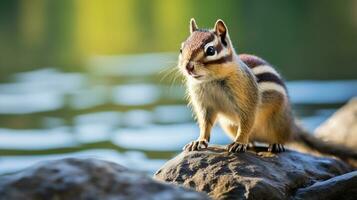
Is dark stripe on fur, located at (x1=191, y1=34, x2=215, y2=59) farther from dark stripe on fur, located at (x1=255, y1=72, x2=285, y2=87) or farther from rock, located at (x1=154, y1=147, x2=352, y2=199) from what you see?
dark stripe on fur, located at (x1=255, y1=72, x2=285, y2=87)

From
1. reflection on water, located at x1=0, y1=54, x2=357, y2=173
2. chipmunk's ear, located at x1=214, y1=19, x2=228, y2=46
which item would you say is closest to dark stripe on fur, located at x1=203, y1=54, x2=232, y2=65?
chipmunk's ear, located at x1=214, y1=19, x2=228, y2=46

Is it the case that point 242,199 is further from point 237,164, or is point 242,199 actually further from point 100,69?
point 100,69

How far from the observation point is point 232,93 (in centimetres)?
607

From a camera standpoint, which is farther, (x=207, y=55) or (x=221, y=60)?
(x=221, y=60)

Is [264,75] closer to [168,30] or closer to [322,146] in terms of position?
[322,146]

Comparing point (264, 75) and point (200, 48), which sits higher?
point (200, 48)

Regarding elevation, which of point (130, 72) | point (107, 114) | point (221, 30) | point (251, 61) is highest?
point (221, 30)

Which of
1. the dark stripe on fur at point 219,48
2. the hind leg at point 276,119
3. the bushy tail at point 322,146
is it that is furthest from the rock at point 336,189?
the bushy tail at point 322,146

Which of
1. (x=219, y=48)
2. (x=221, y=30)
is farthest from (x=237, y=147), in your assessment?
(x=221, y=30)

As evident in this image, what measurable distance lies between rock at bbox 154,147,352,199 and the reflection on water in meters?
3.09

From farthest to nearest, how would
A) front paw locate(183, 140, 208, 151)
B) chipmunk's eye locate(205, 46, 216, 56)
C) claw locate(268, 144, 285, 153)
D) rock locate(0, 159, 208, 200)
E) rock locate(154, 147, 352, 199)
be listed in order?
1. claw locate(268, 144, 285, 153)
2. front paw locate(183, 140, 208, 151)
3. chipmunk's eye locate(205, 46, 216, 56)
4. rock locate(154, 147, 352, 199)
5. rock locate(0, 159, 208, 200)

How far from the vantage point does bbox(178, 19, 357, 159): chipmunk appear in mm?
5707

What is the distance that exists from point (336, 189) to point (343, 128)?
3100 millimetres

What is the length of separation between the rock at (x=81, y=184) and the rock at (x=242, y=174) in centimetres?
101
